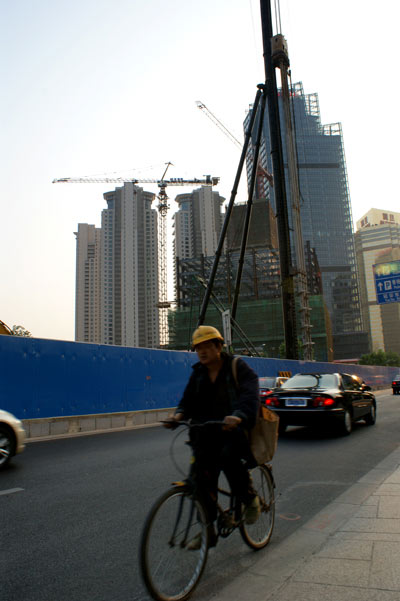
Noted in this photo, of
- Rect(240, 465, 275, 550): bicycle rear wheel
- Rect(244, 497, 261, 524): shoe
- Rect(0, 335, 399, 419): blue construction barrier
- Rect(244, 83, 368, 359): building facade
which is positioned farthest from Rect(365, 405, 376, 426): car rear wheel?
Rect(244, 83, 368, 359): building facade

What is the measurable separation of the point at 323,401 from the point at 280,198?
17991 millimetres

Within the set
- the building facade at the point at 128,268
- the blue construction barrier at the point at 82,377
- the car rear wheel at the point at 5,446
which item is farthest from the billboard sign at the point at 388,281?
the building facade at the point at 128,268

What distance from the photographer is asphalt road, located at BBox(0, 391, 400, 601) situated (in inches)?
113

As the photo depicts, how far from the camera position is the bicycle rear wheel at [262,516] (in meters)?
3.31

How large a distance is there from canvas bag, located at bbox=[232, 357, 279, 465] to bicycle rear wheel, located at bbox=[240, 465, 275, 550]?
30 centimetres

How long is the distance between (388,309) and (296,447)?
189271 millimetres

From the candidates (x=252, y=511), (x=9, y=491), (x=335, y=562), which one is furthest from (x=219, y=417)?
(x=9, y=491)

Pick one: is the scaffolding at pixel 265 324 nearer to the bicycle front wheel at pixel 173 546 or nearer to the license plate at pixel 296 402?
the license plate at pixel 296 402

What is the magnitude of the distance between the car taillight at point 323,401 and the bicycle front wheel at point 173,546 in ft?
23.2

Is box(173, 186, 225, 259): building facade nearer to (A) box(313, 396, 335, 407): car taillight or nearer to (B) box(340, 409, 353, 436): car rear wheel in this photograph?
(B) box(340, 409, 353, 436): car rear wheel

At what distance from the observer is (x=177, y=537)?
2639 millimetres

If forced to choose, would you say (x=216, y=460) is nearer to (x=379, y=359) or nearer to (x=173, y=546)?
(x=173, y=546)

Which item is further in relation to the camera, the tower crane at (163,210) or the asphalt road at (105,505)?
the tower crane at (163,210)

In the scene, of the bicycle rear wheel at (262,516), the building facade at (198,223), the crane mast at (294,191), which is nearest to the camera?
the bicycle rear wheel at (262,516)
